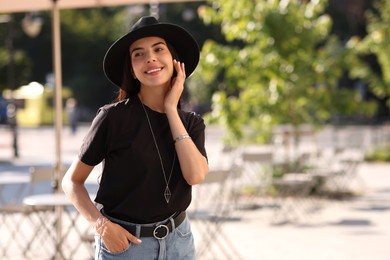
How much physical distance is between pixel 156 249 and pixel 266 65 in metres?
13.0

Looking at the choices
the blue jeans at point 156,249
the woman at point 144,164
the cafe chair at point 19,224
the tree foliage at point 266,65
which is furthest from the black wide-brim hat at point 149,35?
the tree foliage at point 266,65

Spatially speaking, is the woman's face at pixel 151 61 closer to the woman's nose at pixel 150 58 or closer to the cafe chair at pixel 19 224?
the woman's nose at pixel 150 58

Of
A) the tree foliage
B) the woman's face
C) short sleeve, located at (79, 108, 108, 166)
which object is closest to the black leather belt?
short sleeve, located at (79, 108, 108, 166)

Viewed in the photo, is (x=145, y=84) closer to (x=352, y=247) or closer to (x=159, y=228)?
(x=159, y=228)

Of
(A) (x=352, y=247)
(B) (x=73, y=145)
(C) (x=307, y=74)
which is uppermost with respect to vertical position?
(C) (x=307, y=74)

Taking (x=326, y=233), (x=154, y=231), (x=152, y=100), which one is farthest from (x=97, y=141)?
(x=326, y=233)

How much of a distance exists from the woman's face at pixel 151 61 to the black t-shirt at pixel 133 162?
114 mm

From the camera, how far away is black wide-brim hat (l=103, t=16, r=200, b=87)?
383cm

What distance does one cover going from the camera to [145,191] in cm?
363

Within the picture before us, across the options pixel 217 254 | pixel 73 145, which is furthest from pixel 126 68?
→ pixel 73 145

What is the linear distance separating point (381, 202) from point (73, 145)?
22416 mm

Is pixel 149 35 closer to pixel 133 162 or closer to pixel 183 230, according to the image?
pixel 133 162

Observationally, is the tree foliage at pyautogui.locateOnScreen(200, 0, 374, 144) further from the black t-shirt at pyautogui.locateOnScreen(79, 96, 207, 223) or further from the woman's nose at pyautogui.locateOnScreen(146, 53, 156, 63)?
the black t-shirt at pyautogui.locateOnScreen(79, 96, 207, 223)

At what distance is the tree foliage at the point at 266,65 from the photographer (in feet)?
54.0
